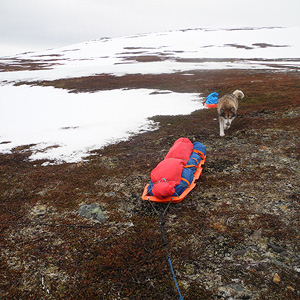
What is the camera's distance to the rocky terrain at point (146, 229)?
372 cm

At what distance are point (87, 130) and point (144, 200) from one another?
8.18m

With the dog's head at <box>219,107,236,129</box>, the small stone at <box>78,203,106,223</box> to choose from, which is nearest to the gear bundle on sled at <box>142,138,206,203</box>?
the small stone at <box>78,203,106,223</box>

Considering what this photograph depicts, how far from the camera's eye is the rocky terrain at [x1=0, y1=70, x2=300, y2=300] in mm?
3719

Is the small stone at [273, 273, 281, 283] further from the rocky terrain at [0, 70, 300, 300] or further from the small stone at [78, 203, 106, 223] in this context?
the small stone at [78, 203, 106, 223]

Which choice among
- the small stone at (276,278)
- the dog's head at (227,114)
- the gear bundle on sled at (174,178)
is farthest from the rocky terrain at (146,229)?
the dog's head at (227,114)

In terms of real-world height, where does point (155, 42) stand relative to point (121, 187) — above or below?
above

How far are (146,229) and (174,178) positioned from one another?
4.91 feet

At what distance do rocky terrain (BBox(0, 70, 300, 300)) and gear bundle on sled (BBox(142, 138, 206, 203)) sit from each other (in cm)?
27

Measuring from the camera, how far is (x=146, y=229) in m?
4.99

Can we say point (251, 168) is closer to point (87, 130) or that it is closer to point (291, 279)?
point (291, 279)

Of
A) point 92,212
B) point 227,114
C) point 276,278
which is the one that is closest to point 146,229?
point 92,212

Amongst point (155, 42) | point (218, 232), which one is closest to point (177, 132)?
point (218, 232)

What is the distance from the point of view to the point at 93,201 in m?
6.19

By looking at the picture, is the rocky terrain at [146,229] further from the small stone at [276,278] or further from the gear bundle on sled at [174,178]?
the gear bundle on sled at [174,178]
